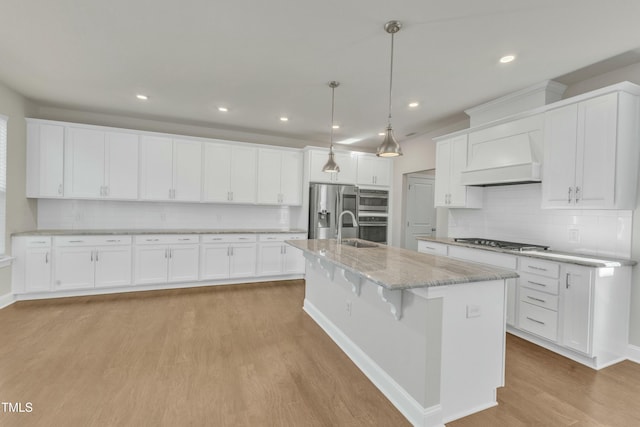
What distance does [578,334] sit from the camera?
2.44m

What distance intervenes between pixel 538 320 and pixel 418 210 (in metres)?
3.55

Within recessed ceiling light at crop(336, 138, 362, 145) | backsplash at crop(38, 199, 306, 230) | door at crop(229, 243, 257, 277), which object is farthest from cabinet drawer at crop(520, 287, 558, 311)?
recessed ceiling light at crop(336, 138, 362, 145)

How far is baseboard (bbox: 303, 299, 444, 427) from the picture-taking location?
1.67 metres

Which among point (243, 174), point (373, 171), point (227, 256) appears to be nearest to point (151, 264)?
point (227, 256)

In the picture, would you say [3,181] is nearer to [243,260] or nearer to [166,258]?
[166,258]

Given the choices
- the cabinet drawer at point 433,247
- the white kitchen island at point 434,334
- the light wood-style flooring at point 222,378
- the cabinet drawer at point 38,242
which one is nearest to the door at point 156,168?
the cabinet drawer at point 38,242

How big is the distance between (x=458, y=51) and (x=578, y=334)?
2745mm

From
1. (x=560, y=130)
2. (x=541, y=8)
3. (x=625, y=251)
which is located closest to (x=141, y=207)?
(x=541, y=8)

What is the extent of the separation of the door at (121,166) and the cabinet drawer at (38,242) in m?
0.92

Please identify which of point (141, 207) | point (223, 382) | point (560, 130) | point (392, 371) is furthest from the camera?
point (141, 207)

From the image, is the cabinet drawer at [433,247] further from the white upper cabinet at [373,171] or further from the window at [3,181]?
the window at [3,181]

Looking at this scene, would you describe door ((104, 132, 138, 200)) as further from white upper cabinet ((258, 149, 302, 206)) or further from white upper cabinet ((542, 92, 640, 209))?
white upper cabinet ((542, 92, 640, 209))

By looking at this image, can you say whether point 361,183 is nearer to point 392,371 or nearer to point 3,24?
point 392,371

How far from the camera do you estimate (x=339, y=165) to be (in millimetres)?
5414
